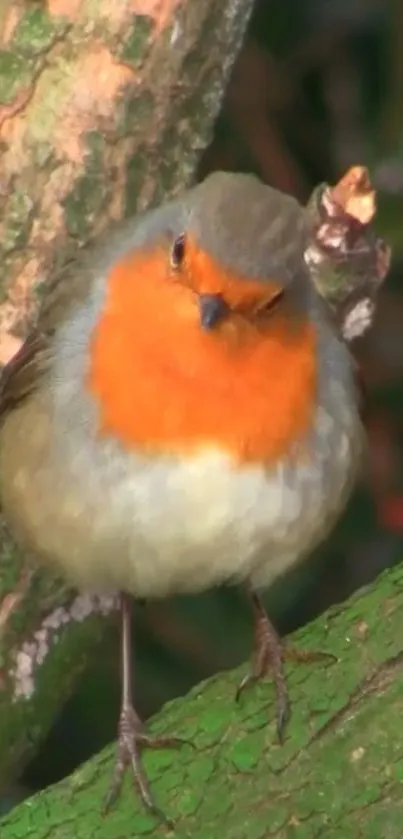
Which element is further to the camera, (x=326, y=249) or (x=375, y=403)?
(x=375, y=403)

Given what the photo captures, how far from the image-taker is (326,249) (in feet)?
6.54

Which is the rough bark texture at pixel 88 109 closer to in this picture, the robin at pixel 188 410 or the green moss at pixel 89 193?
the green moss at pixel 89 193

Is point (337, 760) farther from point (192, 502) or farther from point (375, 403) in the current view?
point (375, 403)

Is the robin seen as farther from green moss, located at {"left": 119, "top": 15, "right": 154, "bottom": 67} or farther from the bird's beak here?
green moss, located at {"left": 119, "top": 15, "right": 154, "bottom": 67}

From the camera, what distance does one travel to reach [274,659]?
6.21ft

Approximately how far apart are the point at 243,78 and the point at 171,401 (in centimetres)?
124

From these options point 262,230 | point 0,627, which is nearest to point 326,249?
point 262,230

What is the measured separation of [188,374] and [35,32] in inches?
25.2

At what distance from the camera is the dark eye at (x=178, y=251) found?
5.16ft

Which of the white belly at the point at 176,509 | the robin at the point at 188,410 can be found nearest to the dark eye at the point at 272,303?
the robin at the point at 188,410

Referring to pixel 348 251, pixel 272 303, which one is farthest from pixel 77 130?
pixel 272 303

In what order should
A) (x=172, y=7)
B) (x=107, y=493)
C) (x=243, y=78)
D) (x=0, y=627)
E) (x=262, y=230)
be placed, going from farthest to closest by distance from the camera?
(x=243, y=78)
(x=0, y=627)
(x=172, y=7)
(x=107, y=493)
(x=262, y=230)

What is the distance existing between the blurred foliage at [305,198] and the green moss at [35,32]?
68 cm

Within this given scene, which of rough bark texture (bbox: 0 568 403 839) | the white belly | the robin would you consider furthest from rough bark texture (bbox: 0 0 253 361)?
rough bark texture (bbox: 0 568 403 839)
